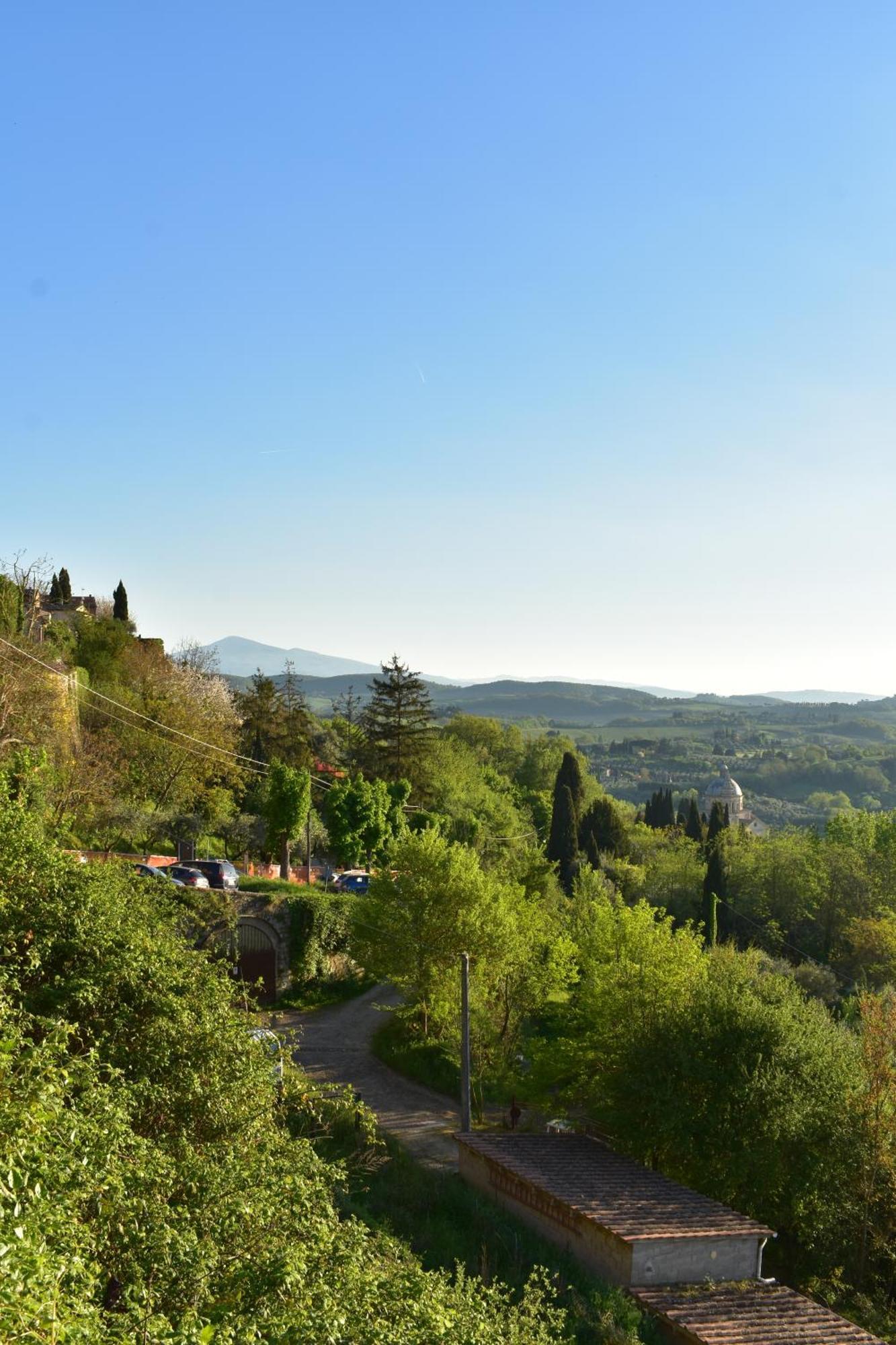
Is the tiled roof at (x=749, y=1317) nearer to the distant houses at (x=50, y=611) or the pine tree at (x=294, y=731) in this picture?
the distant houses at (x=50, y=611)

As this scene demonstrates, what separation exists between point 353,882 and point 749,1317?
26.1 meters

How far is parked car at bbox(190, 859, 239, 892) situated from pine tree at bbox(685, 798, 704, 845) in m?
48.2

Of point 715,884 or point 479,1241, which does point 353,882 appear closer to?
point 715,884

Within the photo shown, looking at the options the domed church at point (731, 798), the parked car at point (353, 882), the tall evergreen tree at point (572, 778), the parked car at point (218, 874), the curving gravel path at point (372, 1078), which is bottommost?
the domed church at point (731, 798)

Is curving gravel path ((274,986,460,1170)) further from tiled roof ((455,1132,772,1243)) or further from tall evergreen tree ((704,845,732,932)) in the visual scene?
tall evergreen tree ((704,845,732,932))

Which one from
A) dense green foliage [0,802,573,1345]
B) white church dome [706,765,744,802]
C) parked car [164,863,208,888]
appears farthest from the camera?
white church dome [706,765,744,802]

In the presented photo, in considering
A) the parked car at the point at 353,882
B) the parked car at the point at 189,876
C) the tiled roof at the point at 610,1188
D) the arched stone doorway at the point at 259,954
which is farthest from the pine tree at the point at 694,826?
the tiled roof at the point at 610,1188

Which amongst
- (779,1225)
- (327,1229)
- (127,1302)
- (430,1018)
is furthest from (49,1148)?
(430,1018)

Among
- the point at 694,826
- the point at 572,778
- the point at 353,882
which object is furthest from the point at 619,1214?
the point at 694,826

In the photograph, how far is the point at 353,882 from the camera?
40906mm

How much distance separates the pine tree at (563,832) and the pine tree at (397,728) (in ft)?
35.7

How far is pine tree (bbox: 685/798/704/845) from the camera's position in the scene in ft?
248

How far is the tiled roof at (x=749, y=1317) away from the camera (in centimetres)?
1552

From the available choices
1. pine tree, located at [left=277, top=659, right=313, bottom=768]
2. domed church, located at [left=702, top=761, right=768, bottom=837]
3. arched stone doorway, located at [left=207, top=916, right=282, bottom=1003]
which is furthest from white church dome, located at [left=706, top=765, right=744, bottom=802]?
arched stone doorway, located at [left=207, top=916, right=282, bottom=1003]
